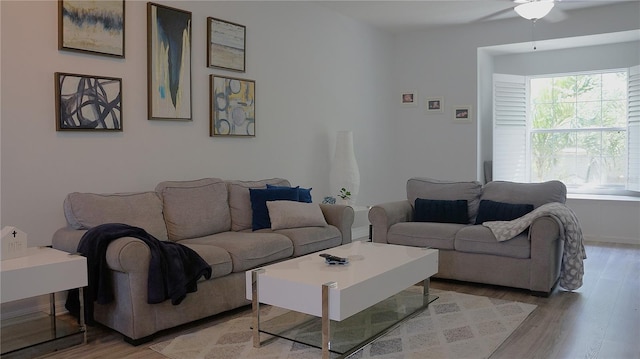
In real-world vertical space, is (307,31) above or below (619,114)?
above

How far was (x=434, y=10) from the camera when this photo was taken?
20.0 feet

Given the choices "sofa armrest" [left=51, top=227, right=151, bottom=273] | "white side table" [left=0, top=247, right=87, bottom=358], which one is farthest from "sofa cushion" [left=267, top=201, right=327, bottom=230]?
"white side table" [left=0, top=247, right=87, bottom=358]

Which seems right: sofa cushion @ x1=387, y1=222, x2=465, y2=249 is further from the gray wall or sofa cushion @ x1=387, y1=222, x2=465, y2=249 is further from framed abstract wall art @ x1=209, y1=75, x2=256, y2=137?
framed abstract wall art @ x1=209, y1=75, x2=256, y2=137

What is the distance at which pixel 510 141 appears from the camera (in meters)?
7.08

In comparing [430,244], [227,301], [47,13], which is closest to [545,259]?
[430,244]

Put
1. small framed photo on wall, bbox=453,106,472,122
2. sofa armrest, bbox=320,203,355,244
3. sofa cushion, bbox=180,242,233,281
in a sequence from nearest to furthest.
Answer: sofa cushion, bbox=180,242,233,281
sofa armrest, bbox=320,203,355,244
small framed photo on wall, bbox=453,106,472,122

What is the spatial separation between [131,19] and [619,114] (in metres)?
5.90

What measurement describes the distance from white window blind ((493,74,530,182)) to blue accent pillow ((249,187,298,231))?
3640 millimetres

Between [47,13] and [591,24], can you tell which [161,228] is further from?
[591,24]

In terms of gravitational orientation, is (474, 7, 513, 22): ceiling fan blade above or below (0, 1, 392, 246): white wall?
above

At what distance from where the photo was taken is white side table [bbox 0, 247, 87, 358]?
2596 millimetres

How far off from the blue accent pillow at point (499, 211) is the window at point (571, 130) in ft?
8.65

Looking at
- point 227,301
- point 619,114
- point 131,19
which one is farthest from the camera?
point 619,114

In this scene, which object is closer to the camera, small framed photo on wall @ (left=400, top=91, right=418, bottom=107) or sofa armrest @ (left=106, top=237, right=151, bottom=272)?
sofa armrest @ (left=106, top=237, right=151, bottom=272)
